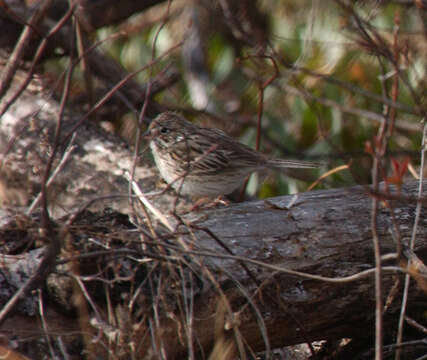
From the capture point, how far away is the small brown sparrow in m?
5.12

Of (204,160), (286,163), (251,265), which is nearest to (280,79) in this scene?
(286,163)

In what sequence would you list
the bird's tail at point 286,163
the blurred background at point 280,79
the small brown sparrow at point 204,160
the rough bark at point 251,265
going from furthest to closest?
the blurred background at point 280,79 < the bird's tail at point 286,163 < the small brown sparrow at point 204,160 < the rough bark at point 251,265

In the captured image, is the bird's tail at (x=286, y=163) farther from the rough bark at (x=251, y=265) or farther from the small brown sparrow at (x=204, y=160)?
the rough bark at (x=251, y=265)

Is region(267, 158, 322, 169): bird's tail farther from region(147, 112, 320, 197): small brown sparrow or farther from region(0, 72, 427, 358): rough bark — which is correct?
region(0, 72, 427, 358): rough bark

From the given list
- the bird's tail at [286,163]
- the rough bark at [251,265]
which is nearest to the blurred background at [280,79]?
the bird's tail at [286,163]

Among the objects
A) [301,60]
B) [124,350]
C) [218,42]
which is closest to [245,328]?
[124,350]

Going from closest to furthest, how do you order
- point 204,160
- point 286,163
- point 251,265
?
1. point 251,265
2. point 204,160
3. point 286,163

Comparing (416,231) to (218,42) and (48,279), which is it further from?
A: (218,42)

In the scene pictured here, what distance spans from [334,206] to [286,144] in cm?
370

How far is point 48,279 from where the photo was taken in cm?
338

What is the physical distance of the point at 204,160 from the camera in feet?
16.9

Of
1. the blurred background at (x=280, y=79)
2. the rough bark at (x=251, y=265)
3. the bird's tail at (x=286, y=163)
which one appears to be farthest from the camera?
the blurred background at (x=280, y=79)

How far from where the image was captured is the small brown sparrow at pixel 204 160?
5.12m

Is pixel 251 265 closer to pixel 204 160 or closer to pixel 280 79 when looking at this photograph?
pixel 204 160
